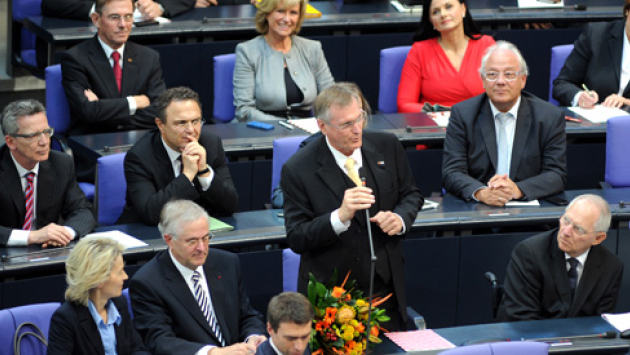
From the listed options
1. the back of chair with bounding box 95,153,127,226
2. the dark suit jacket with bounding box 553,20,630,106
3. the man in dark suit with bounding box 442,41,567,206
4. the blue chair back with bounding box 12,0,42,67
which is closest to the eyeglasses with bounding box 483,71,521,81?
the man in dark suit with bounding box 442,41,567,206

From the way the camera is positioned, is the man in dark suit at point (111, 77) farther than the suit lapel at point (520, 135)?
Yes

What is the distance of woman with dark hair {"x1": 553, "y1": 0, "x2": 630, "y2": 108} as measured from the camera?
645cm

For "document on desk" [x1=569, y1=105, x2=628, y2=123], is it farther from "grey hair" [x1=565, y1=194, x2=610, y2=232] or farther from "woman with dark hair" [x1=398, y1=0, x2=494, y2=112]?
"grey hair" [x1=565, y1=194, x2=610, y2=232]

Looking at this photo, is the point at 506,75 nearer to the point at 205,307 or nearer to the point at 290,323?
the point at 205,307

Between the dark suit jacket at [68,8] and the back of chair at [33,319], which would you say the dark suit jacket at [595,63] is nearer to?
the dark suit jacket at [68,8]

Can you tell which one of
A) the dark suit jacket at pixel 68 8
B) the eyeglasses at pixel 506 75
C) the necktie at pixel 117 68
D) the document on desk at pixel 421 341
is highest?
the dark suit jacket at pixel 68 8

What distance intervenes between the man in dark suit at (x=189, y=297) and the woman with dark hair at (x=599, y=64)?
2.89 meters

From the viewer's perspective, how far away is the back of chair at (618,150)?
5660mm

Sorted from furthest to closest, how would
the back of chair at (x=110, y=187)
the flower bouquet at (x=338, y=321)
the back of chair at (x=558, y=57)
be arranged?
1. the back of chair at (x=558, y=57)
2. the back of chair at (x=110, y=187)
3. the flower bouquet at (x=338, y=321)

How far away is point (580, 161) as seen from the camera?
6230 millimetres

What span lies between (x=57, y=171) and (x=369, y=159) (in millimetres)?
1541

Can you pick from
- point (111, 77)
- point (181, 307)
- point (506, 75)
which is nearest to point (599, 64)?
point (506, 75)

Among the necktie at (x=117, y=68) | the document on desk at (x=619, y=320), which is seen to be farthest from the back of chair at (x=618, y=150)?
the necktie at (x=117, y=68)

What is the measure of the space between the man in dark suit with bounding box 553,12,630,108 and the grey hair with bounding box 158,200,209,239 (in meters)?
2.92
